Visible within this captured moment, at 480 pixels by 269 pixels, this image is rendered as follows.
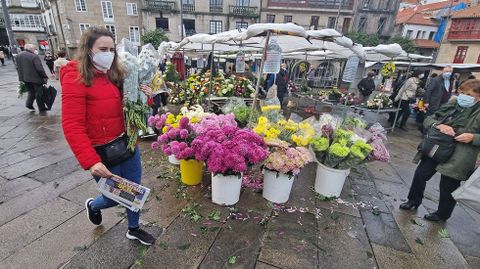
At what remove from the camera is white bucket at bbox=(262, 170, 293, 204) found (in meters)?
2.92

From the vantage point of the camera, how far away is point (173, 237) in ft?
7.77

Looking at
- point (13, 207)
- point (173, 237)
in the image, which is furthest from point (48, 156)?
point (173, 237)

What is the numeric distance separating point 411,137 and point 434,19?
1515 inches

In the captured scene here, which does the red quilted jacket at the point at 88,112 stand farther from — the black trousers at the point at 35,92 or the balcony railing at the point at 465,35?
the balcony railing at the point at 465,35

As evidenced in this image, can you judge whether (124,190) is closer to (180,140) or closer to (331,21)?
(180,140)

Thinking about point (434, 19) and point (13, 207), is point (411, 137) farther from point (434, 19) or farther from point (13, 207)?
point (434, 19)

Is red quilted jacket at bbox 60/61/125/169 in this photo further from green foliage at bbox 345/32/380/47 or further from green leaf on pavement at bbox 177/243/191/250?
green foliage at bbox 345/32/380/47

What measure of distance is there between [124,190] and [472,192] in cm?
328

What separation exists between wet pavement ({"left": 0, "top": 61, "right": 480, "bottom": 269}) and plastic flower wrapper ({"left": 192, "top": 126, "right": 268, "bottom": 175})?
0.64m

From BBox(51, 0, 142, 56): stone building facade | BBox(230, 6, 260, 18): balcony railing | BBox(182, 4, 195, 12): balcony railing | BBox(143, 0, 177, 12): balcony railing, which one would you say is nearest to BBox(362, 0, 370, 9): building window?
BBox(230, 6, 260, 18): balcony railing

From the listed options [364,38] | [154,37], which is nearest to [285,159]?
[154,37]

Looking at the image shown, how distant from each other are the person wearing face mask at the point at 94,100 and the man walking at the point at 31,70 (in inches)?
238

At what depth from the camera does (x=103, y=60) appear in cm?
160

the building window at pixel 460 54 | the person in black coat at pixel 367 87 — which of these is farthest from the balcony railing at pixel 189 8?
the building window at pixel 460 54
